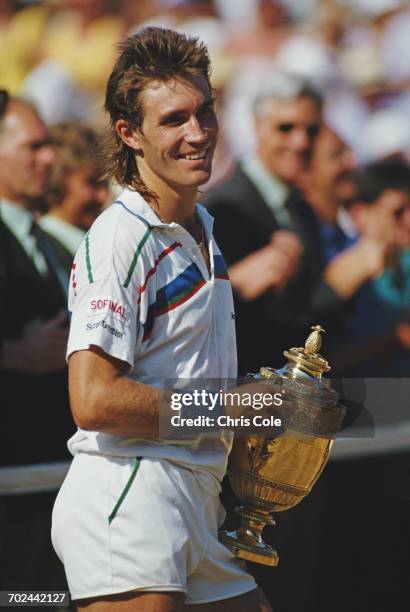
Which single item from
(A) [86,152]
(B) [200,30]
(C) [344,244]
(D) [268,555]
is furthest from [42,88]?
(D) [268,555]

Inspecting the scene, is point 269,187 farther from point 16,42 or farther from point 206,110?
point 206,110

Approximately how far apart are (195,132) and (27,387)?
6.82ft

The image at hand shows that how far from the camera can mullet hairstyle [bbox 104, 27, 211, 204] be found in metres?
2.72

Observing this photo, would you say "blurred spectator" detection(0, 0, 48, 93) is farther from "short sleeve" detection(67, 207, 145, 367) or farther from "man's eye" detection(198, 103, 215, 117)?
"short sleeve" detection(67, 207, 145, 367)

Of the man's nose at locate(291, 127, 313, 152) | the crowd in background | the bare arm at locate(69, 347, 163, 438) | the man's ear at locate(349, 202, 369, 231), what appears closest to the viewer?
the bare arm at locate(69, 347, 163, 438)

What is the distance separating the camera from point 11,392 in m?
4.52

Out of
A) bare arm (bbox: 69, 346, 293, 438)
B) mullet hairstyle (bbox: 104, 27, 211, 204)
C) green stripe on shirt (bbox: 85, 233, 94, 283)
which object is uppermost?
mullet hairstyle (bbox: 104, 27, 211, 204)

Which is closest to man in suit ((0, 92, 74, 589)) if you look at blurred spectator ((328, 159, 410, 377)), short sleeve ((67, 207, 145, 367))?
blurred spectator ((328, 159, 410, 377))

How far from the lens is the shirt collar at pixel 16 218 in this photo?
4.55 metres

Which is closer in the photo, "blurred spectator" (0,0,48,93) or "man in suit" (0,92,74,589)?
"man in suit" (0,92,74,589)

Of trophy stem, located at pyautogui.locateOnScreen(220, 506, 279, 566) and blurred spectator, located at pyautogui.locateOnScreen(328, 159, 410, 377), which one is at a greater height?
blurred spectator, located at pyautogui.locateOnScreen(328, 159, 410, 377)

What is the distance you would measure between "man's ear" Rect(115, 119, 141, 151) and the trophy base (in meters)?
0.93

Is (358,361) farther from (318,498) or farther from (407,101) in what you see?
(407,101)

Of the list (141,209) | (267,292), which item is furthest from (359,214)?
(141,209)
